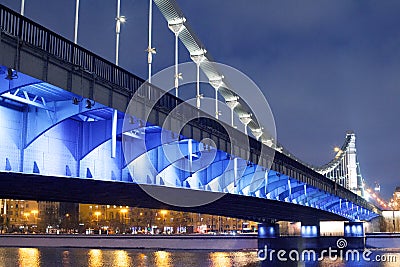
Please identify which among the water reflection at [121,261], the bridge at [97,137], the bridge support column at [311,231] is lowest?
the water reflection at [121,261]

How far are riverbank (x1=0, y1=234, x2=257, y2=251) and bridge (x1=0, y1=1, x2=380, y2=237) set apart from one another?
205 feet

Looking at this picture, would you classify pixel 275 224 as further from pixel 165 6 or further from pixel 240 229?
pixel 240 229

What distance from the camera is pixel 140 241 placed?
107 metres

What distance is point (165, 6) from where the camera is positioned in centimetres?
5094

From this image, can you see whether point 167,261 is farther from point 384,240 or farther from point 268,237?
point 384,240

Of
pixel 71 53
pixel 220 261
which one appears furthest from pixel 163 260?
pixel 71 53

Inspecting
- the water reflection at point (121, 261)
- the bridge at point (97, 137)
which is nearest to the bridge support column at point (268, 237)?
the water reflection at point (121, 261)

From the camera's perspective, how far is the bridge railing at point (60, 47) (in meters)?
15.8

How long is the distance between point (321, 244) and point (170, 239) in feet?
92.6

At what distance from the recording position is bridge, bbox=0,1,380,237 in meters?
16.8

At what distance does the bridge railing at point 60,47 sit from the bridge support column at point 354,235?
79432mm

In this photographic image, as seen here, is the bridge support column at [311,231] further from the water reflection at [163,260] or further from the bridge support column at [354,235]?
the water reflection at [163,260]

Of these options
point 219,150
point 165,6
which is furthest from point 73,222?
point 219,150

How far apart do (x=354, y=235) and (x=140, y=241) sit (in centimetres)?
3786
